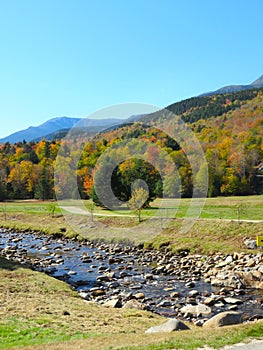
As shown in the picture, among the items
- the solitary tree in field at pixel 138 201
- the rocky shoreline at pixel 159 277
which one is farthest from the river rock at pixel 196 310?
the solitary tree in field at pixel 138 201

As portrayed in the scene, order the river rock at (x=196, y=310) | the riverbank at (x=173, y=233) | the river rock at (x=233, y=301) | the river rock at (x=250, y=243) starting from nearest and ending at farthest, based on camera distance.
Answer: the river rock at (x=196, y=310) < the river rock at (x=233, y=301) < the river rock at (x=250, y=243) < the riverbank at (x=173, y=233)

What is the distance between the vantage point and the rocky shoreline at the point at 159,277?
54.6ft

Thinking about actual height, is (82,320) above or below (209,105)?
below

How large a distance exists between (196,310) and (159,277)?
715 centimetres

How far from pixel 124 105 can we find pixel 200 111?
13049 centimetres

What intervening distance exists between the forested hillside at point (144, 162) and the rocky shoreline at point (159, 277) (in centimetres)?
1654

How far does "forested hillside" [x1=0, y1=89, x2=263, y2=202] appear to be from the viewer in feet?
189

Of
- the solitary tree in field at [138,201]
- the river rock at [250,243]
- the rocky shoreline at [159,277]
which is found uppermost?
the solitary tree in field at [138,201]

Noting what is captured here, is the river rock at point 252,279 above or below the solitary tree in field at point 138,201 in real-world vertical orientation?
below

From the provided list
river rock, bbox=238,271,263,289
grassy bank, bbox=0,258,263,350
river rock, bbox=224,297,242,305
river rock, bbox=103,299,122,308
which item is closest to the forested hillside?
river rock, bbox=238,271,263,289

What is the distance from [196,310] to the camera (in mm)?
15820

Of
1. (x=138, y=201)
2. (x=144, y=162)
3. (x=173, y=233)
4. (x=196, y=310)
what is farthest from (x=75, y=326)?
(x=144, y=162)

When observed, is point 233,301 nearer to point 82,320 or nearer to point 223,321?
point 223,321

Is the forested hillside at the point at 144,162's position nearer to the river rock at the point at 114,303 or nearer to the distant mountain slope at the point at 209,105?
the distant mountain slope at the point at 209,105
